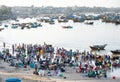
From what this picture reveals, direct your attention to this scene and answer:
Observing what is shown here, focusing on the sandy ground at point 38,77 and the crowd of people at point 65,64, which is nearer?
the sandy ground at point 38,77

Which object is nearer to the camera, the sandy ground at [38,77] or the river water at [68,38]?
the sandy ground at [38,77]

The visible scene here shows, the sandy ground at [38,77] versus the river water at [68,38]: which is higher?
the sandy ground at [38,77]

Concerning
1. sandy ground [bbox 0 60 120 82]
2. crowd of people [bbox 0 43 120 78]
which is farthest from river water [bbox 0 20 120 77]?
sandy ground [bbox 0 60 120 82]

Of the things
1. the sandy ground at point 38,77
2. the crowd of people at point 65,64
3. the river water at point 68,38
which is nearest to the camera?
the sandy ground at point 38,77

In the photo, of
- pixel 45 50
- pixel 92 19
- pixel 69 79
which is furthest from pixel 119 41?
pixel 92 19

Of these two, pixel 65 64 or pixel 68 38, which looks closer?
pixel 65 64

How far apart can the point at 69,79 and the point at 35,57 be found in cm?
1002

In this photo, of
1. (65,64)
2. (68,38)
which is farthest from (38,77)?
(68,38)

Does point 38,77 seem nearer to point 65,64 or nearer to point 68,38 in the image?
point 65,64

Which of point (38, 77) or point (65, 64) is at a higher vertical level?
point (38, 77)

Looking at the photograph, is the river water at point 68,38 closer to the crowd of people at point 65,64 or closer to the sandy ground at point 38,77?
the crowd of people at point 65,64

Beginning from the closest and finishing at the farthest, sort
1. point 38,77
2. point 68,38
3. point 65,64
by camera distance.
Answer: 1. point 38,77
2. point 65,64
3. point 68,38

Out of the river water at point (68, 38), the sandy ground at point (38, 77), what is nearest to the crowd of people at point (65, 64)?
the sandy ground at point (38, 77)

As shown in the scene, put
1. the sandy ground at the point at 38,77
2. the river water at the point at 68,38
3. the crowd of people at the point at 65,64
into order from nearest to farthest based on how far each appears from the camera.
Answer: the sandy ground at the point at 38,77, the crowd of people at the point at 65,64, the river water at the point at 68,38
